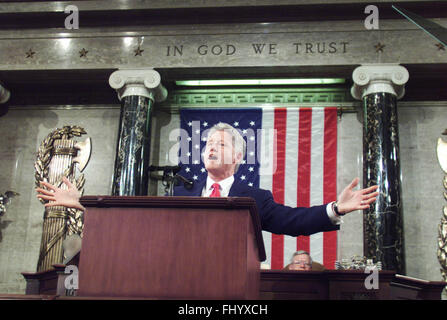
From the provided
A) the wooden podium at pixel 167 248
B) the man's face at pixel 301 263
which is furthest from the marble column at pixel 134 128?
the wooden podium at pixel 167 248

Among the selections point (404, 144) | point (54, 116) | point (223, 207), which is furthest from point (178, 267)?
point (54, 116)

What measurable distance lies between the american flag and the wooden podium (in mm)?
6841

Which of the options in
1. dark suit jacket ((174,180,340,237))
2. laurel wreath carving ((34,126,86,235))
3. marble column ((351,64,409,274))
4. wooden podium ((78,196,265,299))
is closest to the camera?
wooden podium ((78,196,265,299))

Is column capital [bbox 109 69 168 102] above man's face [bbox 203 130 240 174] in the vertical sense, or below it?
above

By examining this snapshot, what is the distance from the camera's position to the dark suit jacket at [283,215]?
3.70m

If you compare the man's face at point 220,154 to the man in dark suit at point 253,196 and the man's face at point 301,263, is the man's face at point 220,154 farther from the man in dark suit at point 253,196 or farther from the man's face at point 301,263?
the man's face at point 301,263

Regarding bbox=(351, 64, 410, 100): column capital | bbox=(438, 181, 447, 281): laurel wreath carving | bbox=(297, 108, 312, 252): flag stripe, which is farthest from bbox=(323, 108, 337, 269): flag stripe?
bbox=(438, 181, 447, 281): laurel wreath carving

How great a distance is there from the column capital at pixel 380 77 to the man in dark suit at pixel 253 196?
514cm

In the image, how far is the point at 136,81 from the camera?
9.51m

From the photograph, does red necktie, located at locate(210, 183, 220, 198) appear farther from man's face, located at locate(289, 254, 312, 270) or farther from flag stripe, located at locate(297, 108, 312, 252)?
flag stripe, located at locate(297, 108, 312, 252)

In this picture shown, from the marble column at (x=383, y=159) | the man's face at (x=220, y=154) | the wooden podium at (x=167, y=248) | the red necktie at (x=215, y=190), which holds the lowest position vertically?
the wooden podium at (x=167, y=248)

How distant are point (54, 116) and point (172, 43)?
2794mm

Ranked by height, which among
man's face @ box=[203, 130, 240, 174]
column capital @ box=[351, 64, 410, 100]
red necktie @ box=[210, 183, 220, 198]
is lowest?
red necktie @ box=[210, 183, 220, 198]

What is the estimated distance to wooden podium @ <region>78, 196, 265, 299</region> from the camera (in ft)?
8.65
